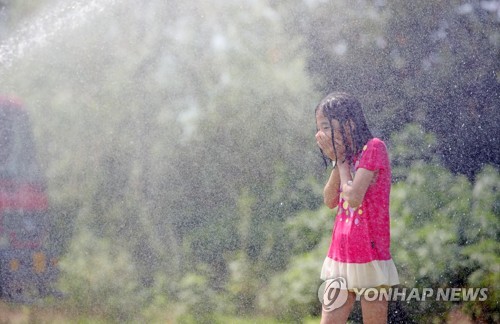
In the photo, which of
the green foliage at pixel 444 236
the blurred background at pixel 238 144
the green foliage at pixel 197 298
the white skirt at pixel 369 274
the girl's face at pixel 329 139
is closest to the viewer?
the white skirt at pixel 369 274

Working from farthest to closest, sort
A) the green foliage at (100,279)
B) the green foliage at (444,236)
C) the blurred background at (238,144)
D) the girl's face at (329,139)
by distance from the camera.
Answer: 1. the green foliage at (100,279)
2. the blurred background at (238,144)
3. the green foliage at (444,236)
4. the girl's face at (329,139)

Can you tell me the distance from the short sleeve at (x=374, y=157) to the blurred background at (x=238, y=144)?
59.8 inches

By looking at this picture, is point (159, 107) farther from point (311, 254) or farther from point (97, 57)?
point (311, 254)

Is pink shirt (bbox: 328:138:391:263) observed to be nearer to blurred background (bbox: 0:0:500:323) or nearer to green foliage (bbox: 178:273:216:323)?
blurred background (bbox: 0:0:500:323)

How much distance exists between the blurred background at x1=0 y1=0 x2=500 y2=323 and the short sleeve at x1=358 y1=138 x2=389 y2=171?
1519 mm

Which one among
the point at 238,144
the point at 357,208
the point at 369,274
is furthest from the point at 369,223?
the point at 238,144

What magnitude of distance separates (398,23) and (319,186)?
4.35 feet

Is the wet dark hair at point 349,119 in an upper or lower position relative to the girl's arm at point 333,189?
upper

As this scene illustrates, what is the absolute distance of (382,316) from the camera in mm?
2779

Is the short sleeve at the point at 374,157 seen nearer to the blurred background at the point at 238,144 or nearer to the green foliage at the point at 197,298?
the blurred background at the point at 238,144

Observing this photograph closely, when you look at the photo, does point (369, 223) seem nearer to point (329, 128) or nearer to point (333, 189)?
point (333, 189)

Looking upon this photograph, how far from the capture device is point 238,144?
5.61m

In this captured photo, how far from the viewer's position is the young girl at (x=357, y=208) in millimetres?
2768

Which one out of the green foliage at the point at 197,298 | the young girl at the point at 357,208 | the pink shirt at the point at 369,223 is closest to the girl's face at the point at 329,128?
the young girl at the point at 357,208
